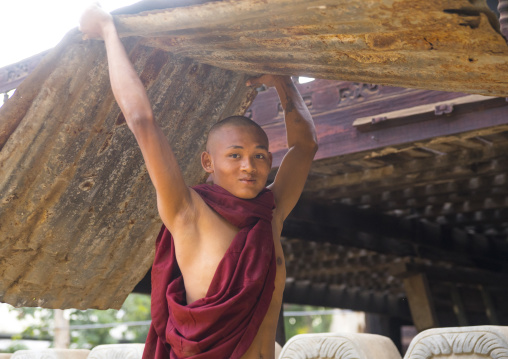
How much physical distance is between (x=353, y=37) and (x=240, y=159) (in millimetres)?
668

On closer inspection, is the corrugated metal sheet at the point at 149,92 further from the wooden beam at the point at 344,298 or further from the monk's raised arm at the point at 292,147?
the wooden beam at the point at 344,298

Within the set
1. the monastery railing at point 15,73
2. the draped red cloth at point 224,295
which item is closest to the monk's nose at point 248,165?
the draped red cloth at point 224,295

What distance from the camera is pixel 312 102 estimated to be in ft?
16.1

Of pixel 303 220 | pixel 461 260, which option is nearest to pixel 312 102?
pixel 303 220

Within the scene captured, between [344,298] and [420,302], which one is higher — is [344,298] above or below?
above

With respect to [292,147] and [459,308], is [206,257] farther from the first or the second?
[459,308]

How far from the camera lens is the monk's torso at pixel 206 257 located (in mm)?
2203

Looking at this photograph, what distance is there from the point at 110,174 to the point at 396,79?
3.78ft

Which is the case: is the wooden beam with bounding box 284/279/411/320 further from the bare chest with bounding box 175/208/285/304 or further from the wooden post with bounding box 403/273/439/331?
the bare chest with bounding box 175/208/285/304

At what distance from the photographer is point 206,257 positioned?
223cm

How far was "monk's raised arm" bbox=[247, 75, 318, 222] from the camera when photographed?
8.80 feet

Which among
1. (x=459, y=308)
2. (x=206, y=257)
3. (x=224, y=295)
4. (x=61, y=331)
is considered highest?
(x=61, y=331)

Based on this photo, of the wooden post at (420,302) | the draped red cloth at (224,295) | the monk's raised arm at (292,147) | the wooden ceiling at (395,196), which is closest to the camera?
the draped red cloth at (224,295)

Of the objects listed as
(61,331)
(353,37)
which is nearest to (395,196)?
(353,37)
